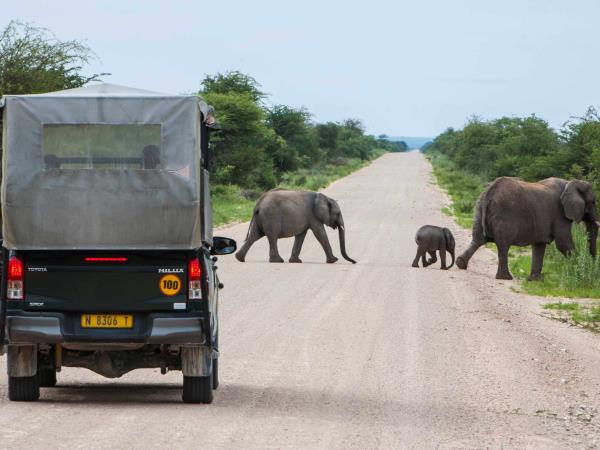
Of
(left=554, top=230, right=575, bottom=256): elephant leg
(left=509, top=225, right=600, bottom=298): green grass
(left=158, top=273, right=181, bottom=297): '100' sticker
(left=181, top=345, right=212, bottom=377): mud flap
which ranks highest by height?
(left=158, top=273, right=181, bottom=297): '100' sticker

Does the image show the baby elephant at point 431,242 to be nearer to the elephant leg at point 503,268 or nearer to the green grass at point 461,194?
the elephant leg at point 503,268

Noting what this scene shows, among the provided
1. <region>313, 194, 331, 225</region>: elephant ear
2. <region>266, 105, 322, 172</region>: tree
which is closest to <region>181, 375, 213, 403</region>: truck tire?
<region>313, 194, 331, 225</region>: elephant ear

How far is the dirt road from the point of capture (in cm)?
941

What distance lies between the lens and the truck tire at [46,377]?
11.5m

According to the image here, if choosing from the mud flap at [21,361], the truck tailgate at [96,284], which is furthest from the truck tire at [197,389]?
the mud flap at [21,361]

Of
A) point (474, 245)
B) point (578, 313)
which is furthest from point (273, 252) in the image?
point (578, 313)

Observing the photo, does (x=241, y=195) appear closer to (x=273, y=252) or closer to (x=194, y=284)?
(x=273, y=252)

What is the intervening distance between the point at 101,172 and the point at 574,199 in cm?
1634

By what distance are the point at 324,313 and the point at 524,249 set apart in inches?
652

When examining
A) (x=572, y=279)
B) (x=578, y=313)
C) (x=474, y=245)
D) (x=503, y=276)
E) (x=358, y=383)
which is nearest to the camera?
(x=358, y=383)

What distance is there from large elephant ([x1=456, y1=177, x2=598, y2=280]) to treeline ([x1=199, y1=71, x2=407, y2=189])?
44.9 feet

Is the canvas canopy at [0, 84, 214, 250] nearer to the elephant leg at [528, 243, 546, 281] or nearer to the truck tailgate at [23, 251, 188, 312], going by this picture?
the truck tailgate at [23, 251, 188, 312]

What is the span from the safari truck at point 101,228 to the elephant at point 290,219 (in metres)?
16.2

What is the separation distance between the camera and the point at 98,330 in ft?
33.6
